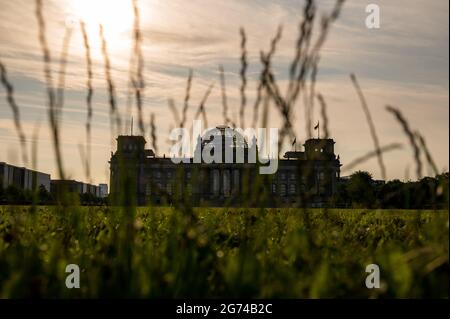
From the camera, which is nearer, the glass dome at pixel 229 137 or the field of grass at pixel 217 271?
the field of grass at pixel 217 271

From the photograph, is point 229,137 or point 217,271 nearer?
point 217,271

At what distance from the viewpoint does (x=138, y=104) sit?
321cm

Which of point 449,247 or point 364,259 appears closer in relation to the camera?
point 449,247

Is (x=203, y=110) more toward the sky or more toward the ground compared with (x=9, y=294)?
more toward the sky

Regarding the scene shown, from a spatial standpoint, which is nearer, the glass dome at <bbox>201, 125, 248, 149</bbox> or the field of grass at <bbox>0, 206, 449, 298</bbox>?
the field of grass at <bbox>0, 206, 449, 298</bbox>

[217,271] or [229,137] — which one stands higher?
[229,137]

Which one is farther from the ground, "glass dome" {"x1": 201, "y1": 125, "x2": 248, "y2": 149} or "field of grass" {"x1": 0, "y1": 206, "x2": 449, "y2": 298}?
"glass dome" {"x1": 201, "y1": 125, "x2": 248, "y2": 149}

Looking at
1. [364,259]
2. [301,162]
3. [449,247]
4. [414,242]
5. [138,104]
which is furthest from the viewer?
[414,242]

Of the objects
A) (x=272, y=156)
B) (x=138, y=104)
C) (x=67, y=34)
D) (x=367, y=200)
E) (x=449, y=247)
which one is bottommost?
(x=449, y=247)

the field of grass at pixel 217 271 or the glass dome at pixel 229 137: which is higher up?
the glass dome at pixel 229 137

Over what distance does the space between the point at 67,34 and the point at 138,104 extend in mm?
585

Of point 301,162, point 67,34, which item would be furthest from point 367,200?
point 67,34
